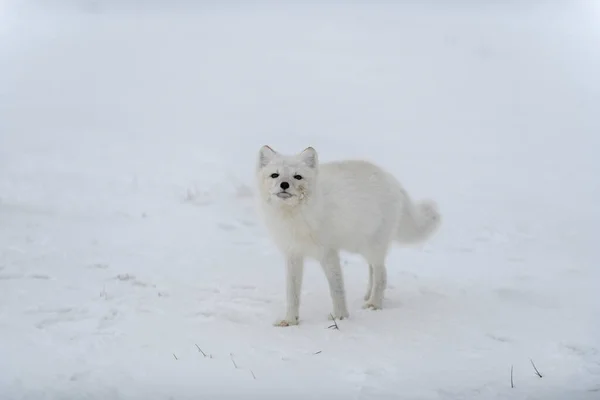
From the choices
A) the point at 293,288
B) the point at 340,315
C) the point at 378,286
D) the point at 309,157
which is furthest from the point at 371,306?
the point at 309,157

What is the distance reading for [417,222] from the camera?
577 cm

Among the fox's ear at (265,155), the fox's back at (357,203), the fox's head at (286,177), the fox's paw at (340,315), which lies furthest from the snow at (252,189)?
the fox's ear at (265,155)

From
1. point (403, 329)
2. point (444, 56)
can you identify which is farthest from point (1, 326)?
point (444, 56)

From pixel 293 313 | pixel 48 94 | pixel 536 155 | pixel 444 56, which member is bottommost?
pixel 293 313

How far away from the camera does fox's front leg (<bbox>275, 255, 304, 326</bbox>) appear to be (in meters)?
4.79

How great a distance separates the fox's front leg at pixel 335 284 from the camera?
16.0 ft

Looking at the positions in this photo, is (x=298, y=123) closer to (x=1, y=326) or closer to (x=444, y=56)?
(x=444, y=56)

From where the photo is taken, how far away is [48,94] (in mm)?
12500

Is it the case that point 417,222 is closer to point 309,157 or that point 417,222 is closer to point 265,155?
point 309,157

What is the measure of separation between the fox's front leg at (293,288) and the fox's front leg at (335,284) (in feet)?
0.77

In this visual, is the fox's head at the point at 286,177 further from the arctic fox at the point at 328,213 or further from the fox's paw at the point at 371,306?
the fox's paw at the point at 371,306

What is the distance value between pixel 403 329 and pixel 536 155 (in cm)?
855

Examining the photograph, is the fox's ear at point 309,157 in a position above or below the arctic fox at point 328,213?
above

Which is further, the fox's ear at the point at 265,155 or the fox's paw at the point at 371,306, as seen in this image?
the fox's paw at the point at 371,306
